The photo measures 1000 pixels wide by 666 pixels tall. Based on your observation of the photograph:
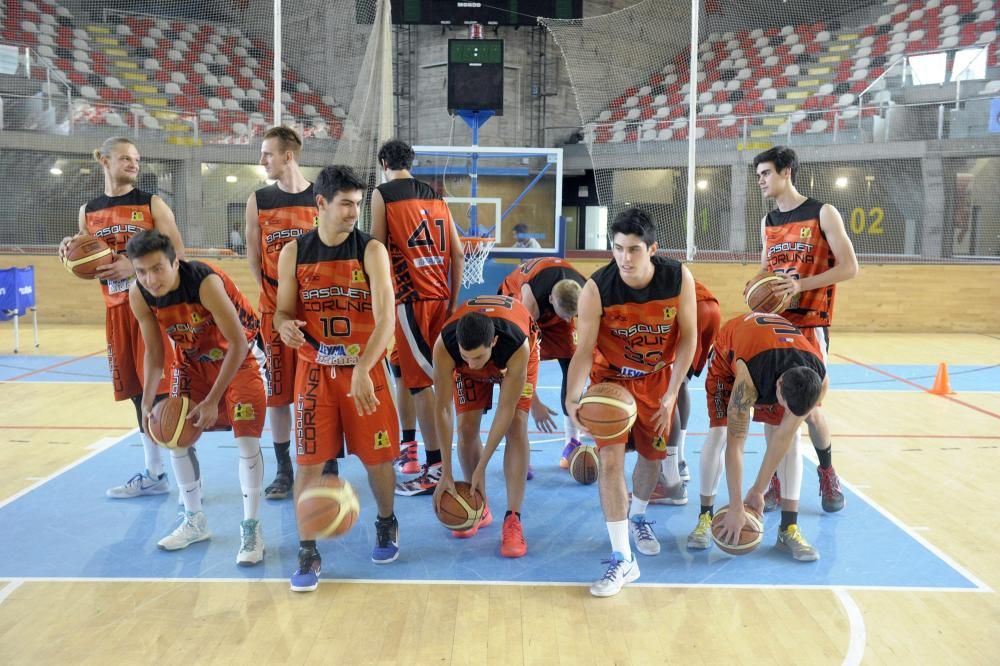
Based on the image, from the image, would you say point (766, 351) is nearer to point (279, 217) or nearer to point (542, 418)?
point (542, 418)

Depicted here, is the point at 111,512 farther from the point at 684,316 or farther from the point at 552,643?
the point at 684,316

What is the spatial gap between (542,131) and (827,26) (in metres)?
7.00

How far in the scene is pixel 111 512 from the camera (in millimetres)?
4922

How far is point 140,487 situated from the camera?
17.2 feet

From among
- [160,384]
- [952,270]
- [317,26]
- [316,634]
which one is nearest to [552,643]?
[316,634]

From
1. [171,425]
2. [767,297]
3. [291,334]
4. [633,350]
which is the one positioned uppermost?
[767,297]

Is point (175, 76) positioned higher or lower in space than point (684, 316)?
higher

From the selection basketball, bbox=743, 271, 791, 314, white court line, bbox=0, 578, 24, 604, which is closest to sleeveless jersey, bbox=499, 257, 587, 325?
basketball, bbox=743, 271, 791, 314

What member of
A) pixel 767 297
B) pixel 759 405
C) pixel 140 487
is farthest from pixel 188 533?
pixel 767 297

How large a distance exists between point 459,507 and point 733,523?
4.43 feet

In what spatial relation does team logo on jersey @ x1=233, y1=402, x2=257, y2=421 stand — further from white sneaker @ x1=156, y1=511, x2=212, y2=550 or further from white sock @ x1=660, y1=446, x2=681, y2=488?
white sock @ x1=660, y1=446, x2=681, y2=488

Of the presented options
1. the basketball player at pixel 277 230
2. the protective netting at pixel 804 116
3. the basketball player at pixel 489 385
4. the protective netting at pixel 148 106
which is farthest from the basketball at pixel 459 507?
the protective netting at pixel 804 116

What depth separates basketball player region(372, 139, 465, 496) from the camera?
5191 mm

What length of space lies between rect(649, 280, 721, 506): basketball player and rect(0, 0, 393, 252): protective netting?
7.93m
